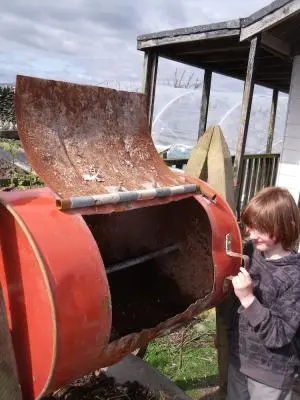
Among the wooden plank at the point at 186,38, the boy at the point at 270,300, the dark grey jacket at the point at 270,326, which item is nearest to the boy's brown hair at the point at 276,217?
the boy at the point at 270,300

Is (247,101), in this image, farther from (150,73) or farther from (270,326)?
(270,326)

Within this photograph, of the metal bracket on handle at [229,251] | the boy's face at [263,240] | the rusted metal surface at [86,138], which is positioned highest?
the rusted metal surface at [86,138]

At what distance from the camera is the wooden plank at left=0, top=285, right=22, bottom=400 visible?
1.32 meters

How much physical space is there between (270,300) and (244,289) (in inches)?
6.6

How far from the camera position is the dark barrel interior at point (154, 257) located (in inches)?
97.6

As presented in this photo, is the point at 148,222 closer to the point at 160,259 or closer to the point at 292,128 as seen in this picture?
the point at 160,259

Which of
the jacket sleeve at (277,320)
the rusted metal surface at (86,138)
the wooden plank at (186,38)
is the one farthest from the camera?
the wooden plank at (186,38)

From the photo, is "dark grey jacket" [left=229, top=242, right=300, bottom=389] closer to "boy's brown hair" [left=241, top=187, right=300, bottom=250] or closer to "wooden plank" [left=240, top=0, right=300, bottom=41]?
"boy's brown hair" [left=241, top=187, right=300, bottom=250]

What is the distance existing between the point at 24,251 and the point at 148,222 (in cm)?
148

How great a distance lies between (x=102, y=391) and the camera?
93.1 inches

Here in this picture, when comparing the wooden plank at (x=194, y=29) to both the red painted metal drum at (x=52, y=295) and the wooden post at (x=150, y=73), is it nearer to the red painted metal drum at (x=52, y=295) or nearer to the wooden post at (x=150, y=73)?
the wooden post at (x=150, y=73)

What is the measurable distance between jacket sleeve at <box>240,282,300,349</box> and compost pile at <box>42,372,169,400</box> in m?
0.77

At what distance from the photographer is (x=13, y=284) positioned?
1.49 m

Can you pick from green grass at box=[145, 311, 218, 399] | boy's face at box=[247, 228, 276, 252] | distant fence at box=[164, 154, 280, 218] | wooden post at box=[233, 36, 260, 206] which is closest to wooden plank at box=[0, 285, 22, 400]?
boy's face at box=[247, 228, 276, 252]
